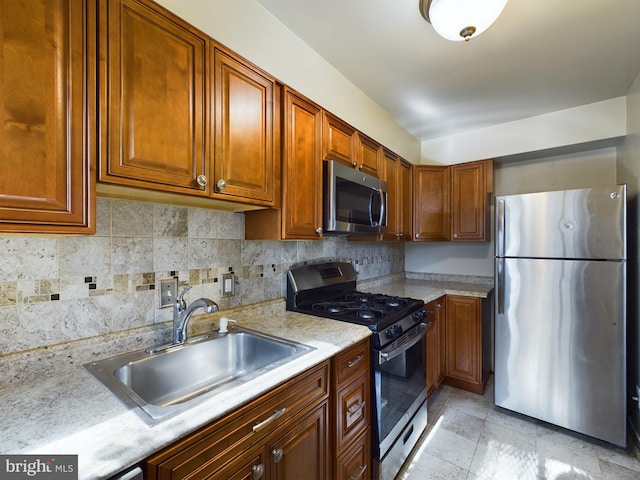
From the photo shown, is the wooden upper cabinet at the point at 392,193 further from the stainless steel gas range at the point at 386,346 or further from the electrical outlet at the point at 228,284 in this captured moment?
the electrical outlet at the point at 228,284

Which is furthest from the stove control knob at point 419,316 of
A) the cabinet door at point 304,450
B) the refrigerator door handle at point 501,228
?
the cabinet door at point 304,450

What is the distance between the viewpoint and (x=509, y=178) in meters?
3.03

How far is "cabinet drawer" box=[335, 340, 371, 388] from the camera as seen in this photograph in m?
1.29

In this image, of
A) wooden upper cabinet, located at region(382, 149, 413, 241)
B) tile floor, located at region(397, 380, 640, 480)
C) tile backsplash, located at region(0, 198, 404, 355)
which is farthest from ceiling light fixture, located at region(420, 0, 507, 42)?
tile floor, located at region(397, 380, 640, 480)

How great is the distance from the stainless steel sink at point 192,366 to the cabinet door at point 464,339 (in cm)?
195

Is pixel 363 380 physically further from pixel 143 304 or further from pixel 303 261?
pixel 143 304

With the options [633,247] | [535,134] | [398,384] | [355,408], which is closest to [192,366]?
[355,408]

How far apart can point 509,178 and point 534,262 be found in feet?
4.30

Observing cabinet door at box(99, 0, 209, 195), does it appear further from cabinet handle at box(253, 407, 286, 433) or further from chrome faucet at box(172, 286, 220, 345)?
cabinet handle at box(253, 407, 286, 433)

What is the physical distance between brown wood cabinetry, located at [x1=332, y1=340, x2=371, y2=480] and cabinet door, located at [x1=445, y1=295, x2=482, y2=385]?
4.90 ft

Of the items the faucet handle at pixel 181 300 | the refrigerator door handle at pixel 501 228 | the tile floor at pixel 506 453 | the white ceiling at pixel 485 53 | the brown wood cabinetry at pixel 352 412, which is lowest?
the tile floor at pixel 506 453

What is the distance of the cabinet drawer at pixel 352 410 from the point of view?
4.23 ft

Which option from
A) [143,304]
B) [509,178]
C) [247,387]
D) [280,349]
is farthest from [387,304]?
[509,178]

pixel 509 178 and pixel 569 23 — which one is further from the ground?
pixel 569 23
